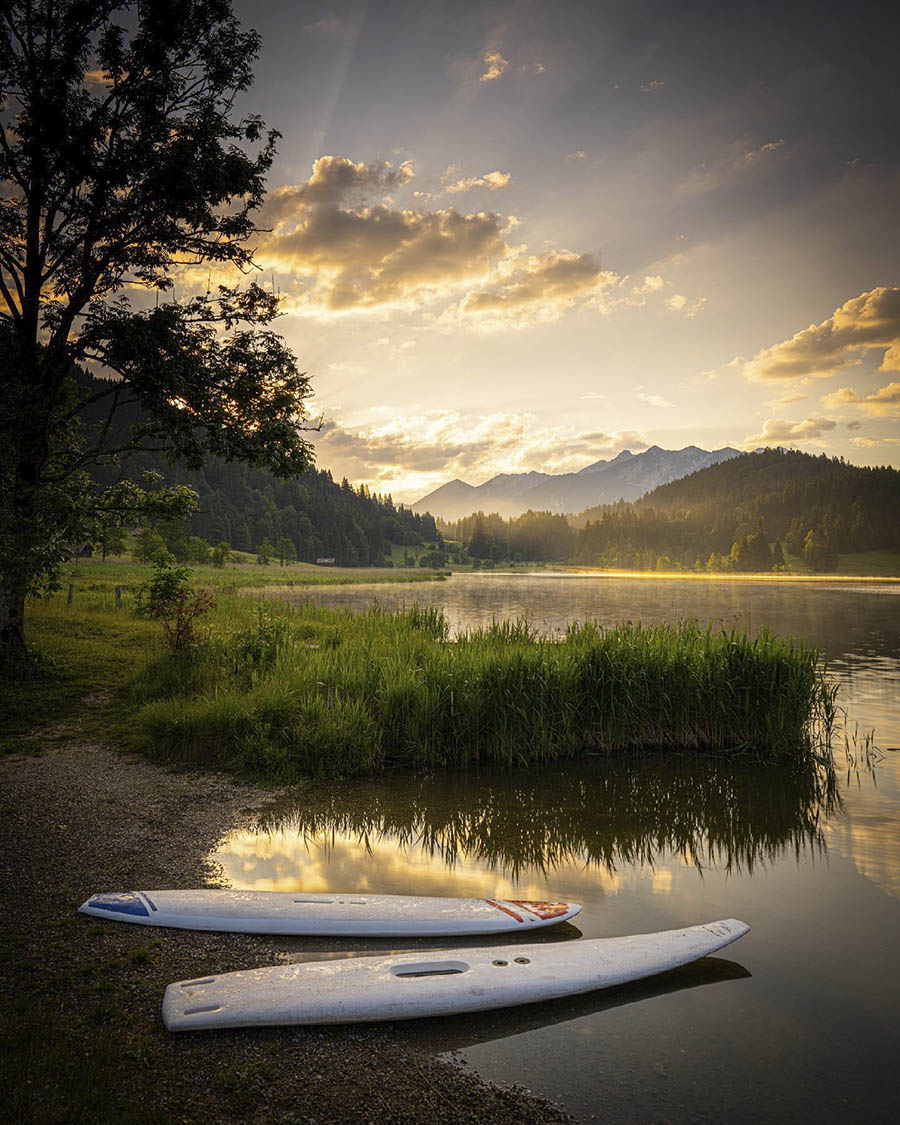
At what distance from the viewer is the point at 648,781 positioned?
9797mm

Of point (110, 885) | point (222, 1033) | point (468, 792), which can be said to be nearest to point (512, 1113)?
point (222, 1033)

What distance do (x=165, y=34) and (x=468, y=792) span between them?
16489 mm

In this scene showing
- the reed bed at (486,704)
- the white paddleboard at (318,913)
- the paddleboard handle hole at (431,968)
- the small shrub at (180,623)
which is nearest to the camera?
the paddleboard handle hole at (431,968)

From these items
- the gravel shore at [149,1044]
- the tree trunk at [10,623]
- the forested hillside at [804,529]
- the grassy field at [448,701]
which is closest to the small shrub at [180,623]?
the grassy field at [448,701]

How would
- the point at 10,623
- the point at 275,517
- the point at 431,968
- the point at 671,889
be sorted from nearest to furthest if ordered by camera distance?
the point at 431,968, the point at 671,889, the point at 10,623, the point at 275,517

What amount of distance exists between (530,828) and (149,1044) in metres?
5.19

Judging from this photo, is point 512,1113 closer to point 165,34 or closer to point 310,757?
point 310,757

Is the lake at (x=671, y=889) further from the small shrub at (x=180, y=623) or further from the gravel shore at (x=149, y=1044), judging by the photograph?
the small shrub at (x=180, y=623)

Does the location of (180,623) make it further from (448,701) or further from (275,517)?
(275,517)

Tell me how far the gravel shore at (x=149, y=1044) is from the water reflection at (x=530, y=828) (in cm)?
129

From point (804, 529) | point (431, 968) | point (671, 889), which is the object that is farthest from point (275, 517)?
point (431, 968)

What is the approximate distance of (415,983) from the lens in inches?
164

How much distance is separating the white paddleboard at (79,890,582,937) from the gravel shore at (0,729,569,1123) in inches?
4.9

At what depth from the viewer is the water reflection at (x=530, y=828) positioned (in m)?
6.61
